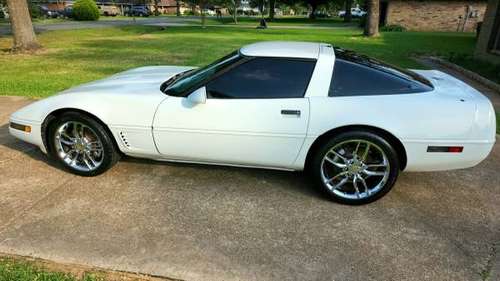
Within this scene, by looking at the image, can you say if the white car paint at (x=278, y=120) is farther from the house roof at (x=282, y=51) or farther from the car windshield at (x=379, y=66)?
the car windshield at (x=379, y=66)

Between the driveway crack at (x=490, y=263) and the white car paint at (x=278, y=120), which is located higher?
the white car paint at (x=278, y=120)

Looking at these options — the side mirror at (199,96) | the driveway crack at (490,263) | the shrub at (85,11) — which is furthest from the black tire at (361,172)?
the shrub at (85,11)

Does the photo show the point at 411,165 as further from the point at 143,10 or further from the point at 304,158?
the point at 143,10

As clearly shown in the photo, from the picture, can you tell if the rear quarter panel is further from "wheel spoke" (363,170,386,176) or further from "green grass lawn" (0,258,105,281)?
"green grass lawn" (0,258,105,281)

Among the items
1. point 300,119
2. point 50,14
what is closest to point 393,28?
point 300,119

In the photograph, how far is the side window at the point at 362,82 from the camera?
9.90 feet

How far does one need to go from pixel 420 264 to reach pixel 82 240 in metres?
2.43

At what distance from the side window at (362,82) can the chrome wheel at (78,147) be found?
2.28 meters

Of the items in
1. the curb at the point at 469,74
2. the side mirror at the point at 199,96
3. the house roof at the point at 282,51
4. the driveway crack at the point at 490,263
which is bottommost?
the driveway crack at the point at 490,263

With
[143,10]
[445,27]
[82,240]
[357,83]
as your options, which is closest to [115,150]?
[82,240]

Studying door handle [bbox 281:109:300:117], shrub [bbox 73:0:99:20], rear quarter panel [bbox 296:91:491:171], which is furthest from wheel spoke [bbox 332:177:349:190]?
shrub [bbox 73:0:99:20]

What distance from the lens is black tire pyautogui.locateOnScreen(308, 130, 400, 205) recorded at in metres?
2.96

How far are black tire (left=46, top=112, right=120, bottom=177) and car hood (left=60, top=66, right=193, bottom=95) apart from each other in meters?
0.28

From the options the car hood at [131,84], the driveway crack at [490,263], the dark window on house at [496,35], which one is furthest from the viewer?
the dark window on house at [496,35]
